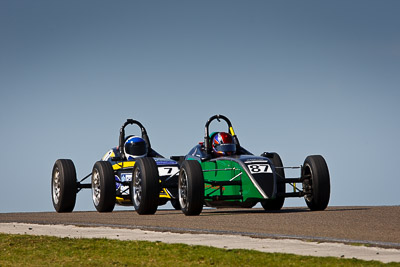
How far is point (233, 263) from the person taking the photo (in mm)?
11055

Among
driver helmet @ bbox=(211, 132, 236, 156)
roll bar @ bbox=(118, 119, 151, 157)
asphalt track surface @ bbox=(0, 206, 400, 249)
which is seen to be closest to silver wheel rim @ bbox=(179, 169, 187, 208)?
asphalt track surface @ bbox=(0, 206, 400, 249)

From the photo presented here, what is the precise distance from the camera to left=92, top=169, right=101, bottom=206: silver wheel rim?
26078 millimetres

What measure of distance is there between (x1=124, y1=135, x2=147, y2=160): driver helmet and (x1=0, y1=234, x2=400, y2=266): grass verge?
13116mm

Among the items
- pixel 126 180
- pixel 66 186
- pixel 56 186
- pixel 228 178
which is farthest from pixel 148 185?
pixel 56 186

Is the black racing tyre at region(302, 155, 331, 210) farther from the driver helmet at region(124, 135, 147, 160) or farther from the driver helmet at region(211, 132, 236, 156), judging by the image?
the driver helmet at region(124, 135, 147, 160)

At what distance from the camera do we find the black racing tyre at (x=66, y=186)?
26608 mm

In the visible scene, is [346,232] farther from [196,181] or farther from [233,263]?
[196,181]

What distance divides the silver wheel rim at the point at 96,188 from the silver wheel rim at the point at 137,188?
306cm

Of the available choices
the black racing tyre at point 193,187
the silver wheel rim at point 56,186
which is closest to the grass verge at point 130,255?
the black racing tyre at point 193,187

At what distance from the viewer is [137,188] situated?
75.7 feet

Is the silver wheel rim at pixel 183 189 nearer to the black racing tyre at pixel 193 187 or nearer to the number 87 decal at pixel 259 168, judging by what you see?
the black racing tyre at pixel 193 187

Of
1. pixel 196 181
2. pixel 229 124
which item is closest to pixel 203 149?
pixel 229 124

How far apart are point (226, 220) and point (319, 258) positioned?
793 cm

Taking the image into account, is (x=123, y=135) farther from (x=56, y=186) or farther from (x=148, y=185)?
(x=148, y=185)
